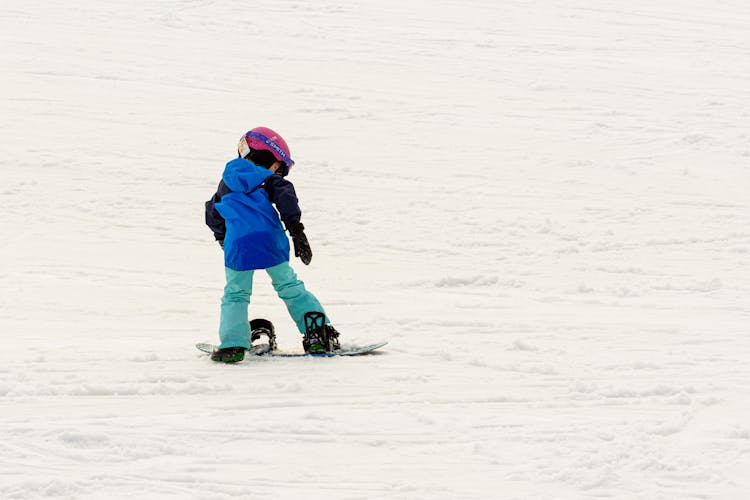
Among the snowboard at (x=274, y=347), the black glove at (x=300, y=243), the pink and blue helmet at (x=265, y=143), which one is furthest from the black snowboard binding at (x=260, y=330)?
the pink and blue helmet at (x=265, y=143)

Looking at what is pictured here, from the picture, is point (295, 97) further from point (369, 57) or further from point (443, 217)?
point (443, 217)

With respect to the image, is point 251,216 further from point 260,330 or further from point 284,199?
point 260,330

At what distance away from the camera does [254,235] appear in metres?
4.61

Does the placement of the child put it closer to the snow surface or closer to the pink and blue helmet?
the pink and blue helmet

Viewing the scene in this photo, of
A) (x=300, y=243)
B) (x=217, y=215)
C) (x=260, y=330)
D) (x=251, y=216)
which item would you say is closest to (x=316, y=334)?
(x=260, y=330)

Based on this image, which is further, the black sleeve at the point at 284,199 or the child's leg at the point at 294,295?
the child's leg at the point at 294,295

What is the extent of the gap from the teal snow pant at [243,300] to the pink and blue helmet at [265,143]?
1.90 ft

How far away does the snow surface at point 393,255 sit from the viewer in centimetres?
347

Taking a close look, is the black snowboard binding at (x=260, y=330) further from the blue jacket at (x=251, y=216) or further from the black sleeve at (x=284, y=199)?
the black sleeve at (x=284, y=199)

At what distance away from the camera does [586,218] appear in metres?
8.51

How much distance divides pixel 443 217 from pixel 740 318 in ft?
11.3

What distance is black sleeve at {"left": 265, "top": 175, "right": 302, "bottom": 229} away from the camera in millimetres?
4473

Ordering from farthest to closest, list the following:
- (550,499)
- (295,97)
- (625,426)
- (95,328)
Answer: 1. (295,97)
2. (95,328)
3. (625,426)
4. (550,499)

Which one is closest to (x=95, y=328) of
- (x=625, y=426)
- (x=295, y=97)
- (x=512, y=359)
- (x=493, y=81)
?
(x=512, y=359)
